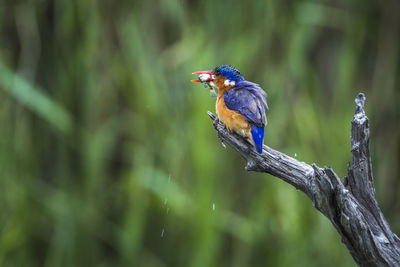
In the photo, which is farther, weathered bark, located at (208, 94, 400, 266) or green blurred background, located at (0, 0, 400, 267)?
green blurred background, located at (0, 0, 400, 267)

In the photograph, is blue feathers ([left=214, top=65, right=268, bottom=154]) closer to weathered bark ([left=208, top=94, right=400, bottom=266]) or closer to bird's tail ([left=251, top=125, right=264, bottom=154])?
bird's tail ([left=251, top=125, right=264, bottom=154])

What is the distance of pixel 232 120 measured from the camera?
1037 millimetres

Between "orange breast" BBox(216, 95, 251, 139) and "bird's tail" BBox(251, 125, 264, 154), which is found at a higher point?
"orange breast" BBox(216, 95, 251, 139)

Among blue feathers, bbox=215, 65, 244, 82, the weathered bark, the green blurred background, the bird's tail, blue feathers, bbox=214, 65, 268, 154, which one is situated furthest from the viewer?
the green blurred background

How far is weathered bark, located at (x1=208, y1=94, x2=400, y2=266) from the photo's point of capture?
0.73 m

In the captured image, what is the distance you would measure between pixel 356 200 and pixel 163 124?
3.93ft

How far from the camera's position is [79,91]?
1893 millimetres

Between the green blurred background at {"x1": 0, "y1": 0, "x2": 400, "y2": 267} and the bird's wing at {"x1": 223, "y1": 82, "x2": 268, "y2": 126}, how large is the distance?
734mm

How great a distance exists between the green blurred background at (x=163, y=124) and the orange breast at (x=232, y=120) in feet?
2.38

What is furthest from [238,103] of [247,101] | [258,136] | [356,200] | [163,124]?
[163,124]

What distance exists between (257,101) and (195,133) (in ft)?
2.67

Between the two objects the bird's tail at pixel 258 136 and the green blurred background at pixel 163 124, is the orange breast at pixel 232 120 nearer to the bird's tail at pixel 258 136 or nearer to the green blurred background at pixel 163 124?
the bird's tail at pixel 258 136

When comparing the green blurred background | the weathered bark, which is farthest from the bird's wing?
the green blurred background

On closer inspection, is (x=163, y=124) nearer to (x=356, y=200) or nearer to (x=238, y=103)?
(x=238, y=103)
